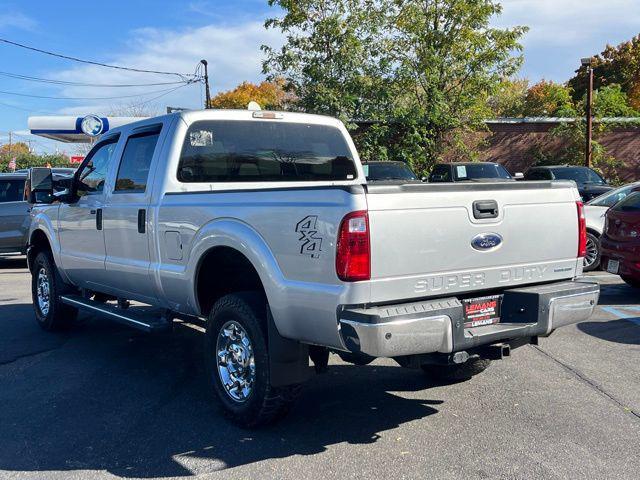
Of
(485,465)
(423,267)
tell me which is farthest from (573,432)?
(423,267)

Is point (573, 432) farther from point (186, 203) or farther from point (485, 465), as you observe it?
point (186, 203)

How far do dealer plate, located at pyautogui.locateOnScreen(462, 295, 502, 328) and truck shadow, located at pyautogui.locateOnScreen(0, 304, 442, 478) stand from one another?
1034mm

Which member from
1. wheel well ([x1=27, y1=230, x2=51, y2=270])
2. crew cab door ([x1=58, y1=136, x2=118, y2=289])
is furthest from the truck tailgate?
wheel well ([x1=27, y1=230, x2=51, y2=270])

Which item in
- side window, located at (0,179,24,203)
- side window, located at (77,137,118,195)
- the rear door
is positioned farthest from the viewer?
side window, located at (0,179,24,203)

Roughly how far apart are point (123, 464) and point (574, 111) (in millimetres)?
27773

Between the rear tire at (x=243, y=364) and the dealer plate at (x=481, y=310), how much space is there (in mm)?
1237

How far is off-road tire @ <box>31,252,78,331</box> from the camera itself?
715 centimetres

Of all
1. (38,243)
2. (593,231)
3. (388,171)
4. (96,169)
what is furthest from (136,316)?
(388,171)

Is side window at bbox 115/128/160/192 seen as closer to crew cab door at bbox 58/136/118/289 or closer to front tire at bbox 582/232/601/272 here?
crew cab door at bbox 58/136/118/289

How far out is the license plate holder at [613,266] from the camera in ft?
28.3

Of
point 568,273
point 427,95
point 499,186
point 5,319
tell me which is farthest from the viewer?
point 427,95

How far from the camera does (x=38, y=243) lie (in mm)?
7680

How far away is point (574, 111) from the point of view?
27.8 metres

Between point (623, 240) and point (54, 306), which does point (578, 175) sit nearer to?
point (623, 240)
